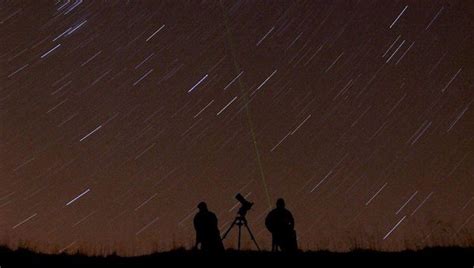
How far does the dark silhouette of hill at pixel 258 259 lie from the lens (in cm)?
1119

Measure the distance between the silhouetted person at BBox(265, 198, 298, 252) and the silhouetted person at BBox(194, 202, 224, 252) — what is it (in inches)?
41.0

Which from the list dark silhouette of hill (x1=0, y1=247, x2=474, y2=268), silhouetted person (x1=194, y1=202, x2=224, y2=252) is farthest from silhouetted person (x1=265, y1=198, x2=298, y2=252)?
silhouetted person (x1=194, y1=202, x2=224, y2=252)

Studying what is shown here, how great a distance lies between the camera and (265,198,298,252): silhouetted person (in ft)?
40.5

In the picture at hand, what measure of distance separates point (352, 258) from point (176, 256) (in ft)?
10.6

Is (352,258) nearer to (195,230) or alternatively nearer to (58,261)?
(195,230)

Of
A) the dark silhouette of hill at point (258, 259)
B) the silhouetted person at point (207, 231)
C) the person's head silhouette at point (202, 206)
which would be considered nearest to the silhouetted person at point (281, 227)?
the dark silhouette of hill at point (258, 259)

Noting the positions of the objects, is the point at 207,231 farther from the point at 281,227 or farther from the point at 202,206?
the point at 281,227

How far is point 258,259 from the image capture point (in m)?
11.4

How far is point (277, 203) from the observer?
12734mm

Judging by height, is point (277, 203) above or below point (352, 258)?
above

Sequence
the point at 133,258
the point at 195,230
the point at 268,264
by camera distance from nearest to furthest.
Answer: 1. the point at 268,264
2. the point at 133,258
3. the point at 195,230

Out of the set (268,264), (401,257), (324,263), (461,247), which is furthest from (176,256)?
(461,247)

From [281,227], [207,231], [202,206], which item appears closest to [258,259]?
[281,227]

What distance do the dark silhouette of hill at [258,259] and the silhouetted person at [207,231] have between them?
0.28m
